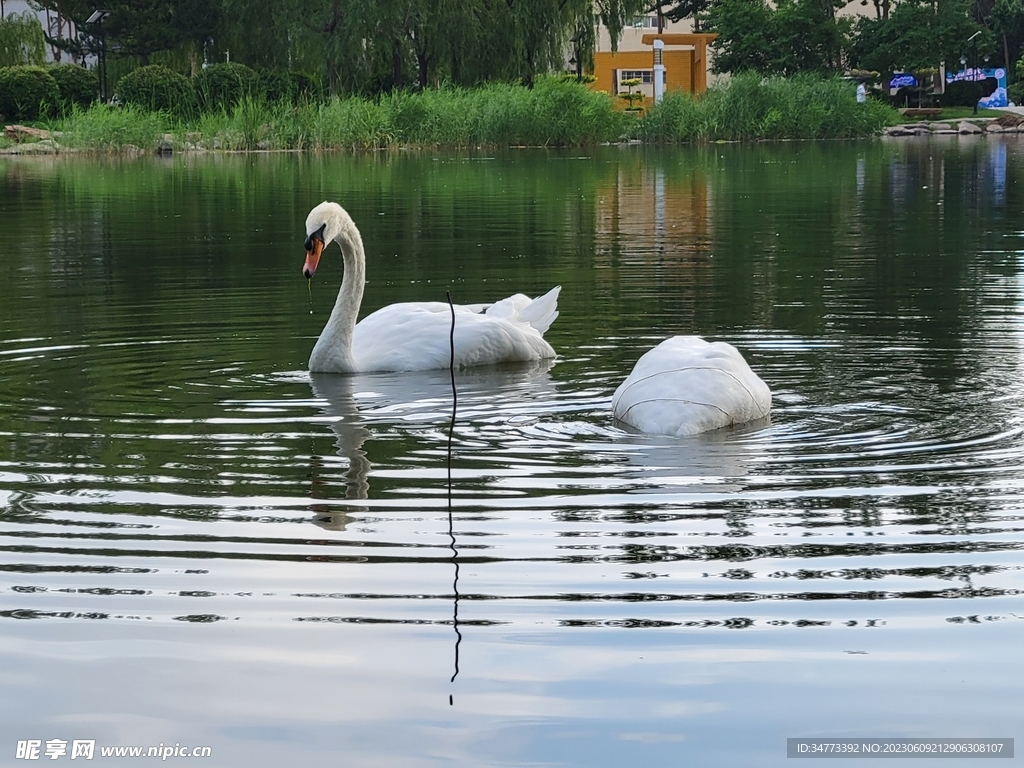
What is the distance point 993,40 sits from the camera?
66688 millimetres

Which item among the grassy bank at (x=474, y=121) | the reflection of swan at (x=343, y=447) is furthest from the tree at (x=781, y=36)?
the reflection of swan at (x=343, y=447)

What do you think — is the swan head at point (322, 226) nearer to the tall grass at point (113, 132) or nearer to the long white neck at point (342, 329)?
the long white neck at point (342, 329)

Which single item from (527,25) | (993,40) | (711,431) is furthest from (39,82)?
(711,431)

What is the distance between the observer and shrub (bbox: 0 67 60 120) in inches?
1903

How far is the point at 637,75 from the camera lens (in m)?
78.9

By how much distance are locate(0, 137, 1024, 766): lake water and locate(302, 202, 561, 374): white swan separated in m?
0.21

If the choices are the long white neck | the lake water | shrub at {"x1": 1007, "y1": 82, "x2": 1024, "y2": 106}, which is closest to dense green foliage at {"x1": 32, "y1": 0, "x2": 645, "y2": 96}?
shrub at {"x1": 1007, "y1": 82, "x2": 1024, "y2": 106}

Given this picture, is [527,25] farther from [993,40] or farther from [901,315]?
[901,315]

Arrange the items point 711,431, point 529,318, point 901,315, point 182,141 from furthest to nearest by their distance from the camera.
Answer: point 182,141 < point 901,315 < point 529,318 < point 711,431

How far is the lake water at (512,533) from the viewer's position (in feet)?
13.4

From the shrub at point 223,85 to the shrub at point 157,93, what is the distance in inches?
16.9

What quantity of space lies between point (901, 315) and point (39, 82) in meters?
41.5

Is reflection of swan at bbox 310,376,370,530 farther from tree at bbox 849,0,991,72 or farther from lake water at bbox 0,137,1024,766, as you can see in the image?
tree at bbox 849,0,991,72

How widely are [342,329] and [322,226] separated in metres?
0.64
